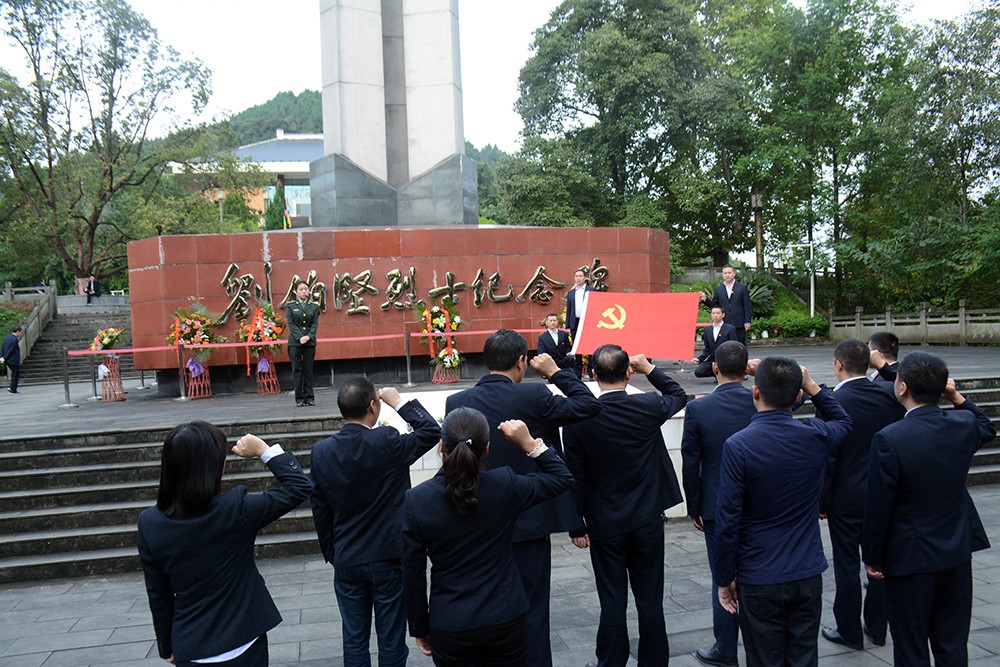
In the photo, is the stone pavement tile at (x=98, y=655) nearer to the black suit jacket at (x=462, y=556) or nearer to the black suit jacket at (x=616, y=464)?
the black suit jacket at (x=462, y=556)

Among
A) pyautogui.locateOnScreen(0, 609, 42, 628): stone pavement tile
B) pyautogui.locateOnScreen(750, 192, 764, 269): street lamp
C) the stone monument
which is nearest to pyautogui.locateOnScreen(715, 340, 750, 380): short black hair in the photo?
pyautogui.locateOnScreen(0, 609, 42, 628): stone pavement tile

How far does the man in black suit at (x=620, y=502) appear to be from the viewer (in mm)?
3600

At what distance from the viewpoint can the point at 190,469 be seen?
2.56 m

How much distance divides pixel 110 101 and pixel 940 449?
32.6 metres

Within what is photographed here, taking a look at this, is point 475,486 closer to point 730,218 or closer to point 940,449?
point 940,449

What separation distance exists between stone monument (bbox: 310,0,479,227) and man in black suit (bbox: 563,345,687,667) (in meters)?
11.3

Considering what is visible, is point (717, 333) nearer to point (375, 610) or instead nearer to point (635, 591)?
point (635, 591)

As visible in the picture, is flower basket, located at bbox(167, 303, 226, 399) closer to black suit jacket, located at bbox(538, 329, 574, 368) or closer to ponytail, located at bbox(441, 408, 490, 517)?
black suit jacket, located at bbox(538, 329, 574, 368)

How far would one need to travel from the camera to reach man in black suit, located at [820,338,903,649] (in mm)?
4043

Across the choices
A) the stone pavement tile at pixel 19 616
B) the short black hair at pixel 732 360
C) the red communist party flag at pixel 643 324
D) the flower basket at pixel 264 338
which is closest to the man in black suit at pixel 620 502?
the short black hair at pixel 732 360

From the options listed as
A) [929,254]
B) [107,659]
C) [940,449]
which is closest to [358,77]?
[107,659]

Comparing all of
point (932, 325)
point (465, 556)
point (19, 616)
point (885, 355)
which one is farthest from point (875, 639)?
point (932, 325)

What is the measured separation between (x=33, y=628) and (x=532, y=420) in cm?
383

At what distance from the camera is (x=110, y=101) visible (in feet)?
96.3
